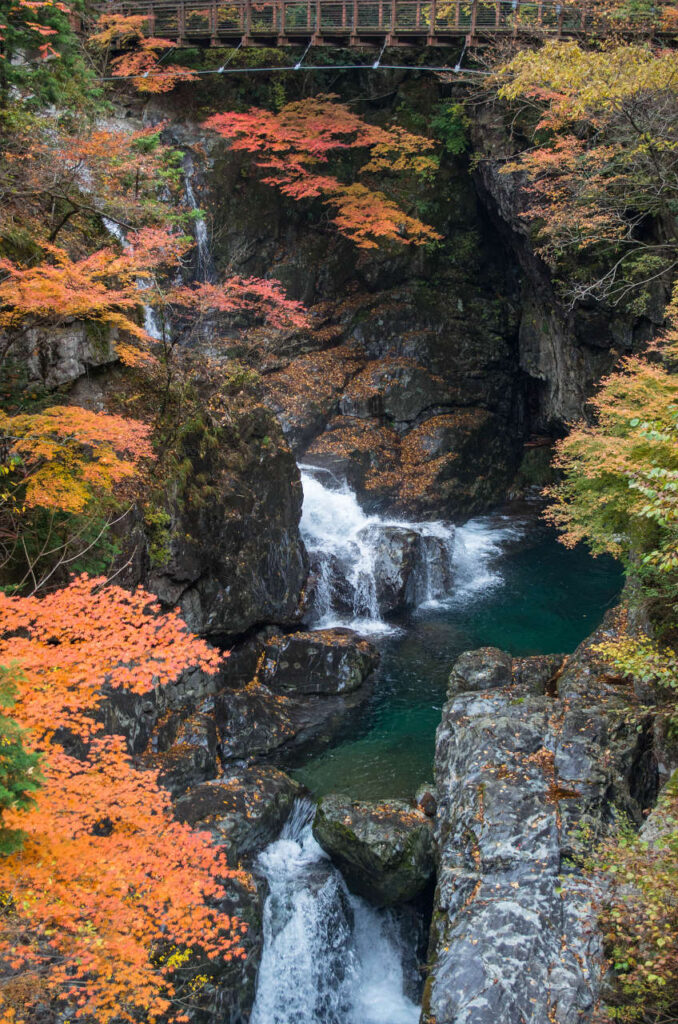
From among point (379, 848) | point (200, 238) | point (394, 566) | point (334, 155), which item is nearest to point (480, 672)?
point (379, 848)

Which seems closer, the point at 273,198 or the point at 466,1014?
the point at 466,1014

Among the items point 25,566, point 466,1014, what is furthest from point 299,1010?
point 25,566

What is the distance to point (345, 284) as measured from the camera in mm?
23500

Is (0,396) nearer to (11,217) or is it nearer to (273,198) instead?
(11,217)

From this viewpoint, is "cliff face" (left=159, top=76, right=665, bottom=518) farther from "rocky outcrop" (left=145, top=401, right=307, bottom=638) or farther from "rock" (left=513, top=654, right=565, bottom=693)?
"rock" (left=513, top=654, right=565, bottom=693)

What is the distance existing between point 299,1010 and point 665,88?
53.4ft

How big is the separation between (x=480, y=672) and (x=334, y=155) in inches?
743

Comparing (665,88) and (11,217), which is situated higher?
(665,88)

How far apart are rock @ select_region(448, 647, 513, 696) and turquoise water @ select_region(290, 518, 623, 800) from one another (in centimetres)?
100

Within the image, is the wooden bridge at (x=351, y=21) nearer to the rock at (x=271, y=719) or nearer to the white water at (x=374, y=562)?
the white water at (x=374, y=562)

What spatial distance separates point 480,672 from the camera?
42.3 feet

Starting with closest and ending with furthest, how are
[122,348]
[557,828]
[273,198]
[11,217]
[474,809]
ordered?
[557,828]
[474,809]
[11,217]
[122,348]
[273,198]

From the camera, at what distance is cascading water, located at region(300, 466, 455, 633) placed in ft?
55.3

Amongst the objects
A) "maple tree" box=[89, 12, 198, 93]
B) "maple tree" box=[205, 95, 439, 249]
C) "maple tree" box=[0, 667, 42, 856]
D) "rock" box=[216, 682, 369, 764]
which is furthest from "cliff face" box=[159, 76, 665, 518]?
"maple tree" box=[0, 667, 42, 856]
